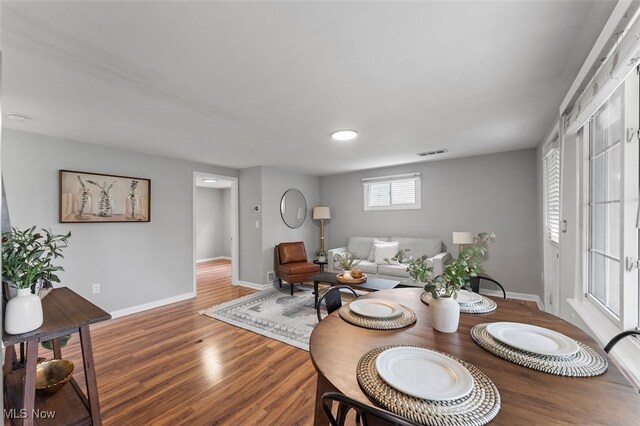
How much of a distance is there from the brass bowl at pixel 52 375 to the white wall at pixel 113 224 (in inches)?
82.7

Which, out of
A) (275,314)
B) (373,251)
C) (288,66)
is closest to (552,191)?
(373,251)

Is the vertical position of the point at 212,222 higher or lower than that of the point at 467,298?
higher

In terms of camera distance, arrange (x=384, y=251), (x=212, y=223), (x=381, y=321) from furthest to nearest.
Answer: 1. (x=212, y=223)
2. (x=384, y=251)
3. (x=381, y=321)

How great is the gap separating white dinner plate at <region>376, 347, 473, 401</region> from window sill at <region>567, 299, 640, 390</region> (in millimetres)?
748

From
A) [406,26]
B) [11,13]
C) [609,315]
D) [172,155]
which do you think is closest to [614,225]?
[609,315]

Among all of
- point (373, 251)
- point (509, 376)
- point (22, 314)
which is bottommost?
point (373, 251)

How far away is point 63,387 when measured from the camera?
141 centimetres

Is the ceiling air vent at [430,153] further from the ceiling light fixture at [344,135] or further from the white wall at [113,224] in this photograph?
the white wall at [113,224]

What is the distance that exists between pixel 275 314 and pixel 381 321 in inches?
94.0

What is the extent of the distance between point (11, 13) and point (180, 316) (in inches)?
124

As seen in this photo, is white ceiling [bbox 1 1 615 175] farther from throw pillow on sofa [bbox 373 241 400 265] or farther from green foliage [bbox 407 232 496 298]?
throw pillow on sofa [bbox 373 241 400 265]

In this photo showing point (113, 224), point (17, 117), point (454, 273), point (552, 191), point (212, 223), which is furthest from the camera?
point (212, 223)

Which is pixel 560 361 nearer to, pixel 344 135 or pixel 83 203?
pixel 344 135

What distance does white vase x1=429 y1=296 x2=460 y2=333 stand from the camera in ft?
3.95
